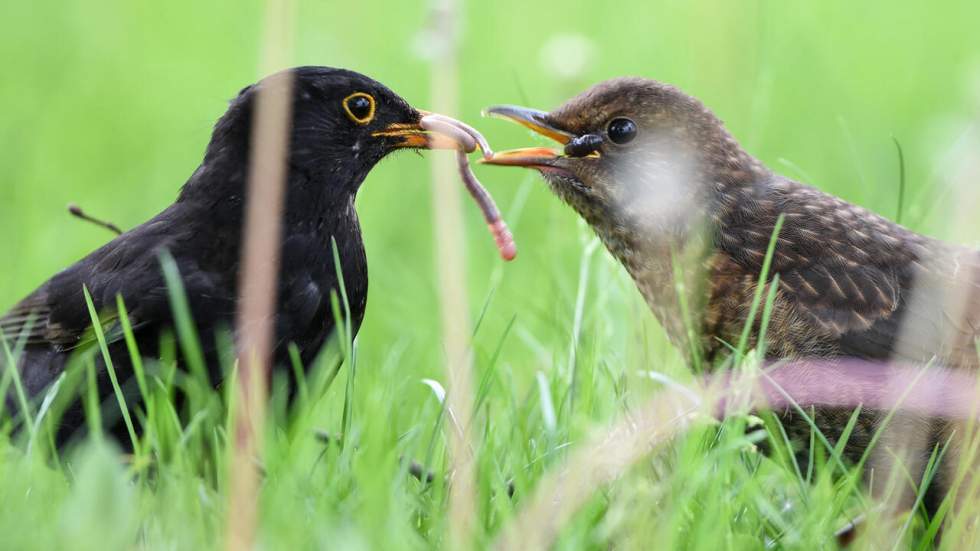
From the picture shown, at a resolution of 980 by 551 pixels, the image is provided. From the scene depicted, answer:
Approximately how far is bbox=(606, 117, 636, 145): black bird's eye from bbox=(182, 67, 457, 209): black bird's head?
1.86 ft

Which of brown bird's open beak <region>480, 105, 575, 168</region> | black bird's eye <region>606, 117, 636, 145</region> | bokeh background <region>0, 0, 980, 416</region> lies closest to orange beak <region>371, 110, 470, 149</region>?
brown bird's open beak <region>480, 105, 575, 168</region>

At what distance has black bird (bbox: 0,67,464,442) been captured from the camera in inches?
156

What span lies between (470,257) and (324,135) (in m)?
2.65

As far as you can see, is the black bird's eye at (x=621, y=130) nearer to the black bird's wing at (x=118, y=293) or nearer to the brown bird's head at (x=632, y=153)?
the brown bird's head at (x=632, y=153)

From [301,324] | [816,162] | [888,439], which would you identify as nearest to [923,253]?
[888,439]

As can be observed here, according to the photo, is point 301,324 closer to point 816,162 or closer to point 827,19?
point 816,162

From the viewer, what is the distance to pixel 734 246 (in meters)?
4.30

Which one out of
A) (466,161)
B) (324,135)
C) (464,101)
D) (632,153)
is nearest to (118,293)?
(324,135)

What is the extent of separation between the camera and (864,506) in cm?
351

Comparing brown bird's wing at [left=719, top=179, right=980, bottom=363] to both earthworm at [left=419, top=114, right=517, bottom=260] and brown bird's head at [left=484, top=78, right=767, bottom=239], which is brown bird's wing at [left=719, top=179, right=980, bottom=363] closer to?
brown bird's head at [left=484, top=78, right=767, bottom=239]

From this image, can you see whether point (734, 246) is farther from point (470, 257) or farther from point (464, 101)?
point (464, 101)

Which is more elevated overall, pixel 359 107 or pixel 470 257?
pixel 359 107

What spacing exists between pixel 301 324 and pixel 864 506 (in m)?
1.57

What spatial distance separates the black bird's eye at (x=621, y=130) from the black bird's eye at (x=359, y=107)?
2.53 feet
